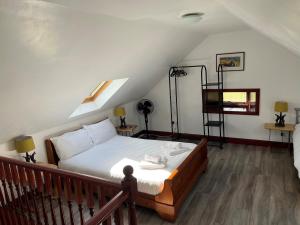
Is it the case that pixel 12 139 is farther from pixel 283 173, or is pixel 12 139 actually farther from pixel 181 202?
pixel 283 173

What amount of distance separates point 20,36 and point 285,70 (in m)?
4.72

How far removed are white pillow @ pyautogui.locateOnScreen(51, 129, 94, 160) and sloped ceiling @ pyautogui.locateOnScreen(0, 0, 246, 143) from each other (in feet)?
1.01

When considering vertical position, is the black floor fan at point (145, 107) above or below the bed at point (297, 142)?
above

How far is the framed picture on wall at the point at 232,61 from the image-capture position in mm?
5020

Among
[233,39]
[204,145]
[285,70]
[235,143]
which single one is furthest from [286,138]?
[233,39]

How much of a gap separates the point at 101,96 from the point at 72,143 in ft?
4.35

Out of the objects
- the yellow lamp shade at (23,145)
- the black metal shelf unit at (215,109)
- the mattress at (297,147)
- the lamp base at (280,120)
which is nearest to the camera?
the mattress at (297,147)

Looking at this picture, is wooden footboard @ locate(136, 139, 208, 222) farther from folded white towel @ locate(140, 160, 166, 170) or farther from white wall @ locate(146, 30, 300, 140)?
white wall @ locate(146, 30, 300, 140)

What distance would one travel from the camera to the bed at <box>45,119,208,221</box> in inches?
117

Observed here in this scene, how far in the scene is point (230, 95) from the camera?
211 inches

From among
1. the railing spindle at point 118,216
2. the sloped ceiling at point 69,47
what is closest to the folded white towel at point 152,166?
the sloped ceiling at point 69,47

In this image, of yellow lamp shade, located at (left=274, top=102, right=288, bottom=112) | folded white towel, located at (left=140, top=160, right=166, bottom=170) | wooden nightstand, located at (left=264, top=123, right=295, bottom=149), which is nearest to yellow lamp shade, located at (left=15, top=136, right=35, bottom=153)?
folded white towel, located at (left=140, top=160, right=166, bottom=170)

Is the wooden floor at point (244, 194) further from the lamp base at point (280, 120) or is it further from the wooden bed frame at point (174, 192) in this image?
the lamp base at point (280, 120)

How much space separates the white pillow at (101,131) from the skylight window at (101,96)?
0.33 m
